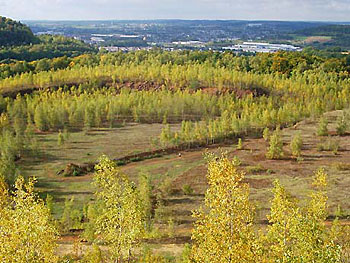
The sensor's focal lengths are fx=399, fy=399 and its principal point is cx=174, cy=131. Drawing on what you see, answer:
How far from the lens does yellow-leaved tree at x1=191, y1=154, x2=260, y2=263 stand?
15156 millimetres

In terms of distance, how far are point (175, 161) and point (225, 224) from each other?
2224 inches

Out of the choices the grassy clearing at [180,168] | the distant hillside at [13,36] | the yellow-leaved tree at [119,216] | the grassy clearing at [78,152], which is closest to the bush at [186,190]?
the grassy clearing at [180,168]

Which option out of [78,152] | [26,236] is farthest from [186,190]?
[26,236]

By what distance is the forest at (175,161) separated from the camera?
652 inches

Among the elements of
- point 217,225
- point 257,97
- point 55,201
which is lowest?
point 55,201

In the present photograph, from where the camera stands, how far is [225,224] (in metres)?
15.8

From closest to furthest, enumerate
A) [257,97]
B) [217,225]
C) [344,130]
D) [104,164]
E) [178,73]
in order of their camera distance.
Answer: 1. [217,225]
2. [104,164]
3. [344,130]
4. [257,97]
5. [178,73]

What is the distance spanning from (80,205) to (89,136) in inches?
1385

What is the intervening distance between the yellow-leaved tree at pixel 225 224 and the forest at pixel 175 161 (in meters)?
0.06

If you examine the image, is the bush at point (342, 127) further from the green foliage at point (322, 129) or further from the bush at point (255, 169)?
the bush at point (255, 169)

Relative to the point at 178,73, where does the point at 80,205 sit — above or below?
below

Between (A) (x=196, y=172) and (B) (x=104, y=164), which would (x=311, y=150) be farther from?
(B) (x=104, y=164)

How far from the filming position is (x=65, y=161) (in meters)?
70.4

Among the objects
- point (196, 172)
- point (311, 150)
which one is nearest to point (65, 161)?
point (196, 172)
